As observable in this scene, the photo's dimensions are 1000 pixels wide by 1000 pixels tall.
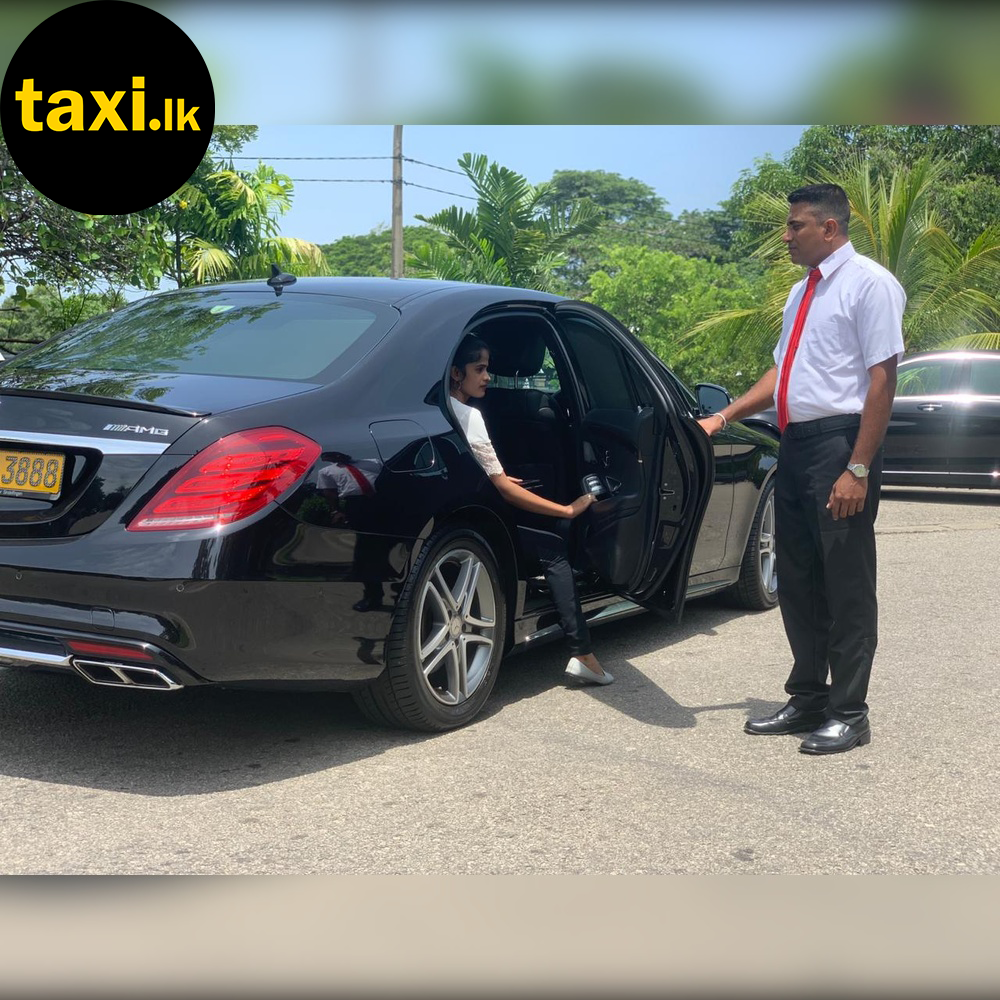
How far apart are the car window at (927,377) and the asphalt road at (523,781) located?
28.8 feet

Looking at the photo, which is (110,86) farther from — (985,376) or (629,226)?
(629,226)

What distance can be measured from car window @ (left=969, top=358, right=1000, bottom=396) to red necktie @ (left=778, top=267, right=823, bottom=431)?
10.1m

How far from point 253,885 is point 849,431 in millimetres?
2625

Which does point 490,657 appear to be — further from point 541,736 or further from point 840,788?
point 840,788

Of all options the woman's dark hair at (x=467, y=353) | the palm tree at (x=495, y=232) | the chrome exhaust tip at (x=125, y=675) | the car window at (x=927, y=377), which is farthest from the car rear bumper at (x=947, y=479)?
the palm tree at (x=495, y=232)

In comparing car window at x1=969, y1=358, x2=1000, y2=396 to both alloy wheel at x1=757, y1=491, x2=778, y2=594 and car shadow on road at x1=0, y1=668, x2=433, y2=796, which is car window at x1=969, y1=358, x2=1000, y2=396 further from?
car shadow on road at x1=0, y1=668, x2=433, y2=796

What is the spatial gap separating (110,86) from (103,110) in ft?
1.49

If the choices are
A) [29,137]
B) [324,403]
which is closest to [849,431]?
[324,403]

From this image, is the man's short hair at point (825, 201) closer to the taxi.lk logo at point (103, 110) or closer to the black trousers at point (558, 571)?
the black trousers at point (558, 571)

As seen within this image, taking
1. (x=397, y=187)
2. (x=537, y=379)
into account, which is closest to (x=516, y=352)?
(x=537, y=379)

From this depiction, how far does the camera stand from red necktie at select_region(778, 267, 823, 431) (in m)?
5.09

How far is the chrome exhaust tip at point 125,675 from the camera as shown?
14.0 ft

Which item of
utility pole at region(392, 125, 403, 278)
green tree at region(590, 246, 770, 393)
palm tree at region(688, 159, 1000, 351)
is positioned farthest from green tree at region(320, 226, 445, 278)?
palm tree at region(688, 159, 1000, 351)

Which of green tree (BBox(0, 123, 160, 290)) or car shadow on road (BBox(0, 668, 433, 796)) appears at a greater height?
green tree (BBox(0, 123, 160, 290))
